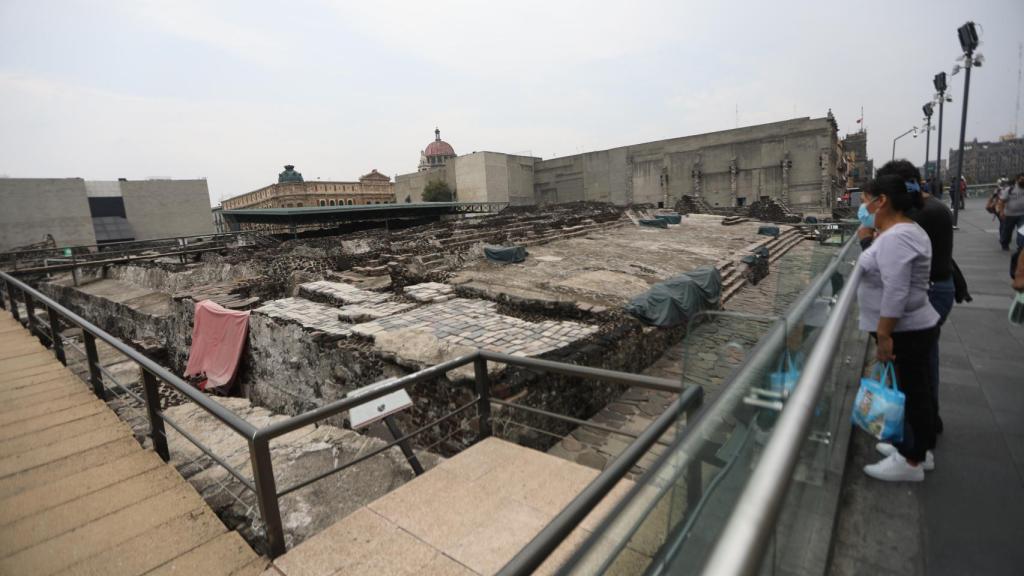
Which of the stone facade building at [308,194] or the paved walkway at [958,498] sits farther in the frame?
the stone facade building at [308,194]

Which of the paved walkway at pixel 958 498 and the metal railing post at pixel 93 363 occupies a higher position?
the metal railing post at pixel 93 363

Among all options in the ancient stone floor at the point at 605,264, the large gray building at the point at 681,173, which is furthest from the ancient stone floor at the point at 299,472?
the large gray building at the point at 681,173

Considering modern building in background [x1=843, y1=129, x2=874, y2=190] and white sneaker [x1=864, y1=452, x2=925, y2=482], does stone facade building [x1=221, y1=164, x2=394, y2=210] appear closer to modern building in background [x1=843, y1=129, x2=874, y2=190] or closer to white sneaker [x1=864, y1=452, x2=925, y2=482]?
white sneaker [x1=864, y1=452, x2=925, y2=482]

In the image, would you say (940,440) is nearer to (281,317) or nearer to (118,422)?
(118,422)

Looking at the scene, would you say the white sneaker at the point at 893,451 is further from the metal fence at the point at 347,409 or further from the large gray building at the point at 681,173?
the large gray building at the point at 681,173

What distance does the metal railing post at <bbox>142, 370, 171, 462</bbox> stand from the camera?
3.23 meters

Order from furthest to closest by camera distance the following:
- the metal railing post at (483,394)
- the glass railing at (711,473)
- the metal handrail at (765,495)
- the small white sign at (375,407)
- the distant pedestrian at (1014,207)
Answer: the distant pedestrian at (1014,207), the metal railing post at (483,394), the small white sign at (375,407), the glass railing at (711,473), the metal handrail at (765,495)

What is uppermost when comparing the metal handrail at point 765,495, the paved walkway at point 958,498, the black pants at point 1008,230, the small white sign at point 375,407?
the metal handrail at point 765,495

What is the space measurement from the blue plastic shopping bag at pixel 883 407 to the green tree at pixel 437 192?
2244 inches

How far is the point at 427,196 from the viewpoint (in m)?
57.9

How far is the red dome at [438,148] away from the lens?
247 feet

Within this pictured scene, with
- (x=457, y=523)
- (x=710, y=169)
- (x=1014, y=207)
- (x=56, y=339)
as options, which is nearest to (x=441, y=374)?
(x=457, y=523)

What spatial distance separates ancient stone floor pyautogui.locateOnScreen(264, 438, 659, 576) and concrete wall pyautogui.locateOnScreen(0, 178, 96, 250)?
4237 centimetres

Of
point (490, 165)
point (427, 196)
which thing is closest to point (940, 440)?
point (490, 165)
